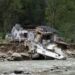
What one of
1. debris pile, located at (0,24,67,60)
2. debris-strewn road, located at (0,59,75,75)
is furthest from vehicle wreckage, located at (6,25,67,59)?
debris-strewn road, located at (0,59,75,75)

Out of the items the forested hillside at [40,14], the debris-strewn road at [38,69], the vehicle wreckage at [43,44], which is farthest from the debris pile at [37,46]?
the debris-strewn road at [38,69]

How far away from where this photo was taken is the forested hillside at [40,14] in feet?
297

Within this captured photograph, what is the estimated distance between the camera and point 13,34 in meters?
90.5

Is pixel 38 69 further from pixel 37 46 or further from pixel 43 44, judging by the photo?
pixel 43 44

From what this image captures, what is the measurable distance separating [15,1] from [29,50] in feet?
112

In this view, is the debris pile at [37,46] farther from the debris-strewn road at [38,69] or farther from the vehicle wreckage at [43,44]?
the debris-strewn road at [38,69]

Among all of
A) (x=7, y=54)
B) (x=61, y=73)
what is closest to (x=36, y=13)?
(x=7, y=54)

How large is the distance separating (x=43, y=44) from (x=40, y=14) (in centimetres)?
4722

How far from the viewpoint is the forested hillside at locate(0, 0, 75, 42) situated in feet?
297

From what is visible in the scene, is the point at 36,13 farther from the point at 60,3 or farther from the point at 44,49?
the point at 44,49

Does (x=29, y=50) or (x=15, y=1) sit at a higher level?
(x=15, y=1)

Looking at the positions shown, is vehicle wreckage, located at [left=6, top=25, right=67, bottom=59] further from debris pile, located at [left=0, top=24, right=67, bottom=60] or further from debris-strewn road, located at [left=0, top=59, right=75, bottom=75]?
debris-strewn road, located at [left=0, top=59, right=75, bottom=75]

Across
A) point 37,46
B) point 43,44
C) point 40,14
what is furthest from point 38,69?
point 40,14

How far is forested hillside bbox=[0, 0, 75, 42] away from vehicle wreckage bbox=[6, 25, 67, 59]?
7.77m
